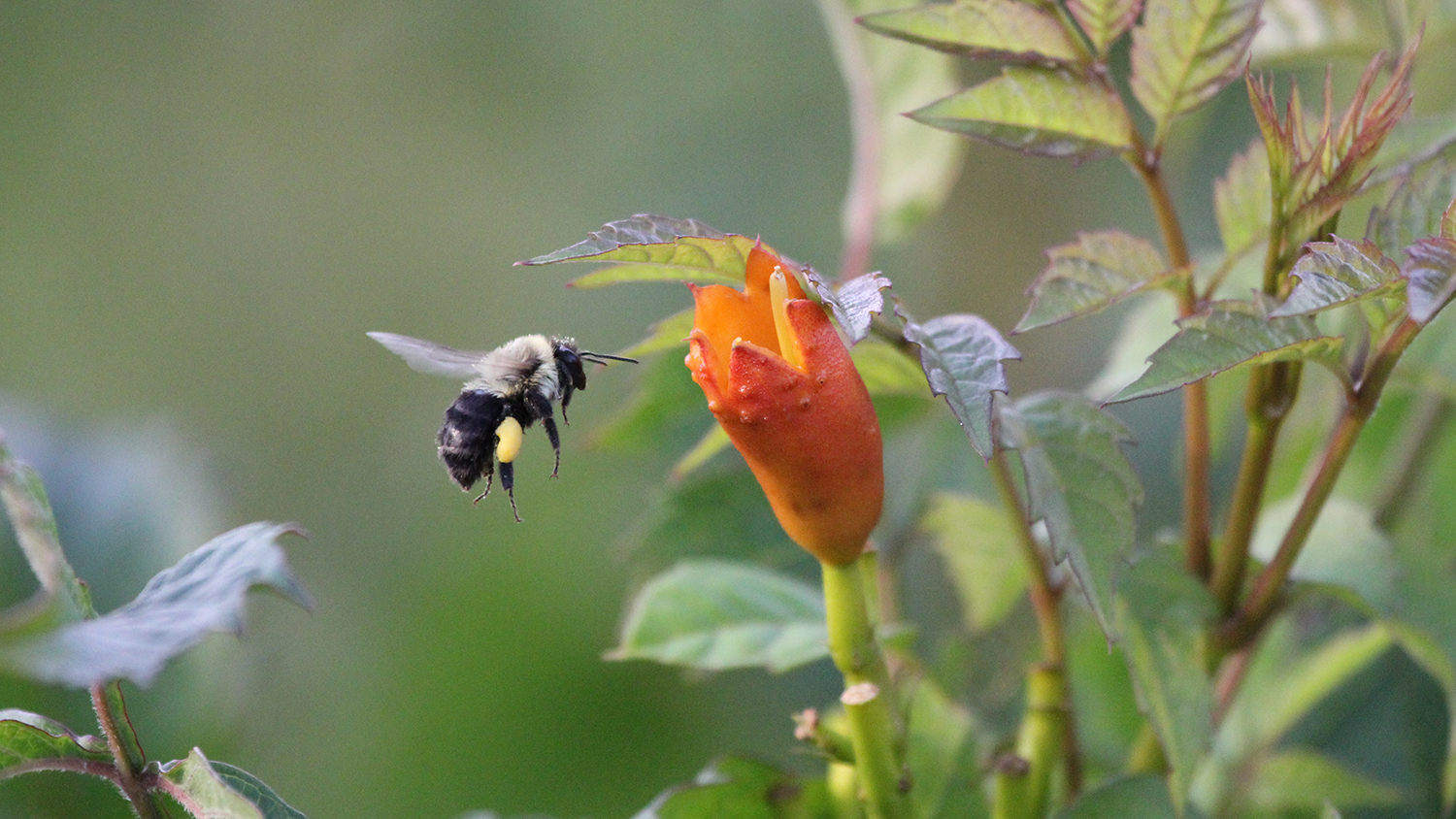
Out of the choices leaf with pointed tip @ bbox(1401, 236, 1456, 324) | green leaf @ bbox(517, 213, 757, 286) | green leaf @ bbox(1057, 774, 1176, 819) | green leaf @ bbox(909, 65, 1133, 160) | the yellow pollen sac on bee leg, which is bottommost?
green leaf @ bbox(1057, 774, 1176, 819)

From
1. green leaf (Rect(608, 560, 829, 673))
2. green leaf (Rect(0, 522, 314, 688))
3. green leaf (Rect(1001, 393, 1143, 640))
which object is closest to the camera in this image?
green leaf (Rect(0, 522, 314, 688))

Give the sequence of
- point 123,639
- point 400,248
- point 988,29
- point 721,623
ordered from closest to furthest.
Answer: point 123,639 < point 988,29 < point 721,623 < point 400,248

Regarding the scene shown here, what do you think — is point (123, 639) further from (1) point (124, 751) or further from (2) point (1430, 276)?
(2) point (1430, 276)

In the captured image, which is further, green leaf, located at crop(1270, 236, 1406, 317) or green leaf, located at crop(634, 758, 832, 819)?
green leaf, located at crop(634, 758, 832, 819)

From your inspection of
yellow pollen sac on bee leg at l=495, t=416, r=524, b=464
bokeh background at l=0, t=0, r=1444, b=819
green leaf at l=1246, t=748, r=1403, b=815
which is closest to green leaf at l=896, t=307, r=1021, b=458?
yellow pollen sac on bee leg at l=495, t=416, r=524, b=464

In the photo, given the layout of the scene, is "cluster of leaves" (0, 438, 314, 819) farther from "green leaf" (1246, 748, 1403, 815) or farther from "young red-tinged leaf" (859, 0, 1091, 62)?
"green leaf" (1246, 748, 1403, 815)

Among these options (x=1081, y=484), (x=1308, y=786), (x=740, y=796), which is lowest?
(x=1308, y=786)

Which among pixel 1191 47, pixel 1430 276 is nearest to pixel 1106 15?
pixel 1191 47
